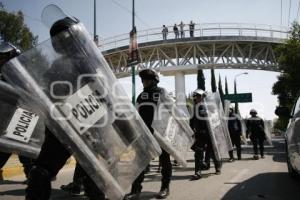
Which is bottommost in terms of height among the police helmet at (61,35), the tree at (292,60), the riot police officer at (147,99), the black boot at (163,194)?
the black boot at (163,194)

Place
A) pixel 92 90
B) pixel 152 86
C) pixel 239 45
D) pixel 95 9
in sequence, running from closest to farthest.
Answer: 1. pixel 92 90
2. pixel 152 86
3. pixel 95 9
4. pixel 239 45

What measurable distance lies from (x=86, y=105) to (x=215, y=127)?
6317mm

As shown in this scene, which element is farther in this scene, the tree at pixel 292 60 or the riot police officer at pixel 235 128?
the tree at pixel 292 60

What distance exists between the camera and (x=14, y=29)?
2567cm

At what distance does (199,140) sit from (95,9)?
2035cm

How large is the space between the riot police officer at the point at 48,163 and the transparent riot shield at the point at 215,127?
17.9 ft

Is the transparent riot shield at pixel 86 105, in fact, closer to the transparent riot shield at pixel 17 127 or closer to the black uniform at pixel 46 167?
the black uniform at pixel 46 167

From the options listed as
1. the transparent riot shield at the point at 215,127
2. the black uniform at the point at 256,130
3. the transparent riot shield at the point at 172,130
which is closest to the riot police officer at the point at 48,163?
the transparent riot shield at the point at 172,130

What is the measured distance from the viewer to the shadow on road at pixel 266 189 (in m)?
5.77

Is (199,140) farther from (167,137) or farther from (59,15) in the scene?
(59,15)

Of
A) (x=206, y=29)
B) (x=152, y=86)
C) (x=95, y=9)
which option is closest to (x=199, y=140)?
(x=152, y=86)

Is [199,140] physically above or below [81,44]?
below

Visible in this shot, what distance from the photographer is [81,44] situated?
333 centimetres

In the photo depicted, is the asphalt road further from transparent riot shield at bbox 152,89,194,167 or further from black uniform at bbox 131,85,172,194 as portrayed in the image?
transparent riot shield at bbox 152,89,194,167
